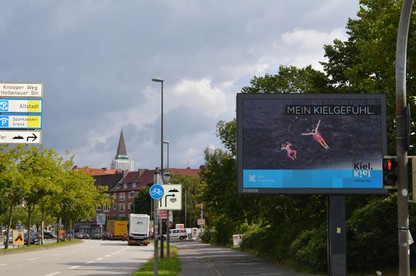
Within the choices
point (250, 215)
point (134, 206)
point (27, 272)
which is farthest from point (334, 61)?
point (134, 206)

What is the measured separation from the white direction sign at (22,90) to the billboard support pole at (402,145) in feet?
39.5

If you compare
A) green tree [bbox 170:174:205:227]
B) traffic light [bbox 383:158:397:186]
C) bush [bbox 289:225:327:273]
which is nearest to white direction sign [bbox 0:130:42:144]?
bush [bbox 289:225:327:273]

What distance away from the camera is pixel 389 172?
41.1 ft

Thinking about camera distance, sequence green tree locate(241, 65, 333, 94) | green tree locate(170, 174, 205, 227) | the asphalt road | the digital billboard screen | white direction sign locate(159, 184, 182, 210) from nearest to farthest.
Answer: the digital billboard screen → white direction sign locate(159, 184, 182, 210) → the asphalt road → green tree locate(241, 65, 333, 94) → green tree locate(170, 174, 205, 227)

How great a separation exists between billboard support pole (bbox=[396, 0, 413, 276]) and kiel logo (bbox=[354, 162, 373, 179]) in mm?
6004

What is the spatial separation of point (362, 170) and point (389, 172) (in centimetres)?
604

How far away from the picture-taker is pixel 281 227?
3419 cm

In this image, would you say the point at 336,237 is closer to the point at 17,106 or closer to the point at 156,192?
the point at 156,192

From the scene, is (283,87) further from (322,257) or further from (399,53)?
(399,53)

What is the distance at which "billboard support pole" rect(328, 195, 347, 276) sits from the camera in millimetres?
18016

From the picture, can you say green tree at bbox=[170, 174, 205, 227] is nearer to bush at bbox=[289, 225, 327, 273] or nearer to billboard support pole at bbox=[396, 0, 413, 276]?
bush at bbox=[289, 225, 327, 273]

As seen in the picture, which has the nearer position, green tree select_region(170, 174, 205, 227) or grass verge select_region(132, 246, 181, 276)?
grass verge select_region(132, 246, 181, 276)

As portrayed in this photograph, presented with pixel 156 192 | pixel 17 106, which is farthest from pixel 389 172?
pixel 17 106

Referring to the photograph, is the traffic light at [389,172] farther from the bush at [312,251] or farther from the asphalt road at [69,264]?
the asphalt road at [69,264]
